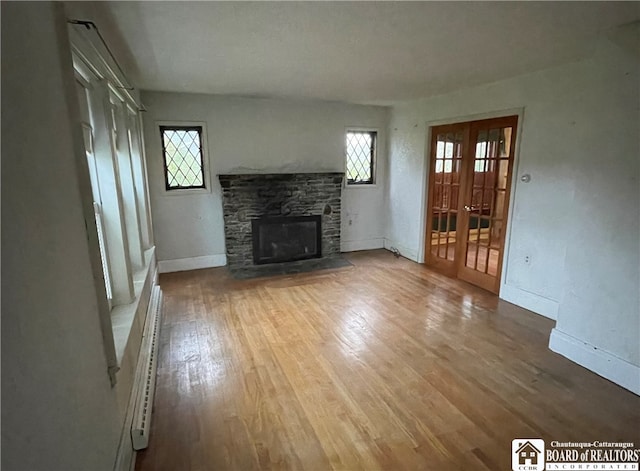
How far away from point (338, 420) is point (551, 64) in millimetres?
3449

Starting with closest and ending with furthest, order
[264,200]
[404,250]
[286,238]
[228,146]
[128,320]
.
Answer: [128,320] < [228,146] < [264,200] < [286,238] < [404,250]

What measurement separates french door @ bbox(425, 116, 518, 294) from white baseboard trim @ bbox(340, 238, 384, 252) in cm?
117

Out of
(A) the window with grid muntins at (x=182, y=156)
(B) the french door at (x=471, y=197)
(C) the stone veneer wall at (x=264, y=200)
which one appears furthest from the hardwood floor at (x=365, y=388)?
(A) the window with grid muntins at (x=182, y=156)

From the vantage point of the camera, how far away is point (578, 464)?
183 cm

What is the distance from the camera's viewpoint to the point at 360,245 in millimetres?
6023

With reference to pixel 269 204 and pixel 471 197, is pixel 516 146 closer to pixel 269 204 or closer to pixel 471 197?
pixel 471 197

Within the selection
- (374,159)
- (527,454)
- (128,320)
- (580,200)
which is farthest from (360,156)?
(527,454)

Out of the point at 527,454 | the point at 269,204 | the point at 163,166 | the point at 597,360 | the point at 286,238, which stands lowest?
the point at 527,454

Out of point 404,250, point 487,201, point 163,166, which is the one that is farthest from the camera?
point 404,250

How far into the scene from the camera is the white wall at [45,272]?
2.63 feet

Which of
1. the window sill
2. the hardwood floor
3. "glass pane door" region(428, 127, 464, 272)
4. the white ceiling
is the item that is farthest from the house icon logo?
"glass pane door" region(428, 127, 464, 272)

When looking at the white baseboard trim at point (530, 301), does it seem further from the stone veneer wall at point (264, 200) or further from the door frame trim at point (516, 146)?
the stone veneer wall at point (264, 200)

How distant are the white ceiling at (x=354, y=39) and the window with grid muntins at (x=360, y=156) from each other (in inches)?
75.6

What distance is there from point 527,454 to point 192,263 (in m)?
4.43
